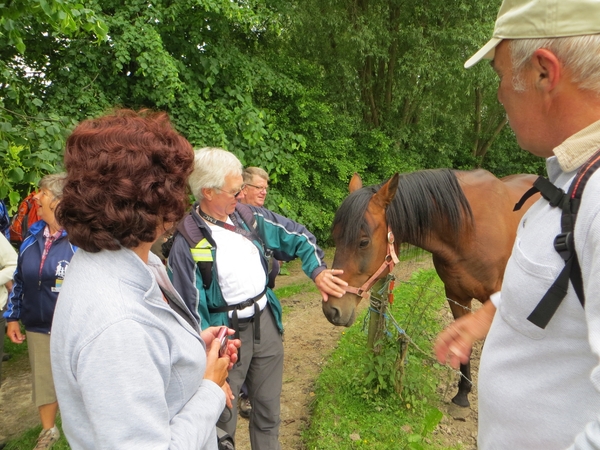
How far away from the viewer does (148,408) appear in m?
1.02

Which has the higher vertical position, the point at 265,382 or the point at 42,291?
the point at 42,291

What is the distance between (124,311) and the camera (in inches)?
40.4

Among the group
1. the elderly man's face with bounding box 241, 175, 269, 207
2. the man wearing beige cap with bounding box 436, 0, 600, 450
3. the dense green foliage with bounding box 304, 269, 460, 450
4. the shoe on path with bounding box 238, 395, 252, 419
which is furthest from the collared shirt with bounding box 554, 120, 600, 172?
the elderly man's face with bounding box 241, 175, 269, 207

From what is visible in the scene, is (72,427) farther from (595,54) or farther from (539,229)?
(595,54)

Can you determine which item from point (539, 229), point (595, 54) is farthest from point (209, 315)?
point (595, 54)

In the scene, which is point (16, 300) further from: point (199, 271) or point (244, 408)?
point (244, 408)

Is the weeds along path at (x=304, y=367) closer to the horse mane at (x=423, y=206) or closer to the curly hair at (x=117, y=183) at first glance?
the horse mane at (x=423, y=206)

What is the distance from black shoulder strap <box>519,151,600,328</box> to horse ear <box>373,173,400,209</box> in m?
2.04

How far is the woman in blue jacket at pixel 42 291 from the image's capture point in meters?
2.94

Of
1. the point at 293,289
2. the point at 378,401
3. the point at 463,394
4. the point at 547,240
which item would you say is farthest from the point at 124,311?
the point at 293,289

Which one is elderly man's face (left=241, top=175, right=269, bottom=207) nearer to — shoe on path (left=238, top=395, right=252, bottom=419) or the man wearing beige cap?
shoe on path (left=238, top=395, right=252, bottom=419)

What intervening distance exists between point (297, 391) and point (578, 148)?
3550 millimetres

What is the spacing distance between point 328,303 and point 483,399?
66.4 inches

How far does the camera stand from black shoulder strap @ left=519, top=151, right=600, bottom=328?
86 centimetres
